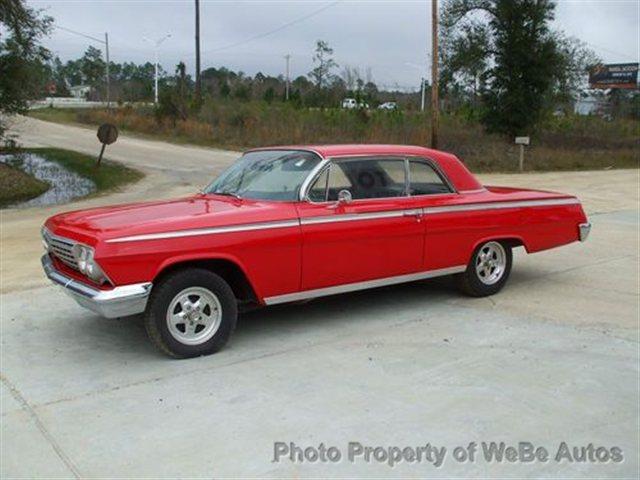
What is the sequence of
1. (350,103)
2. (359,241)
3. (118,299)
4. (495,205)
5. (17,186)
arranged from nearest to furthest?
1. (118,299)
2. (359,241)
3. (495,205)
4. (17,186)
5. (350,103)

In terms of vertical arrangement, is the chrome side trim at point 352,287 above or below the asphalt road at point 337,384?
above

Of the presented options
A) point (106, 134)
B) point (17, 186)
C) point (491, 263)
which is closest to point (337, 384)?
point (491, 263)

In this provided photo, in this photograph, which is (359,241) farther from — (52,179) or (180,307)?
(52,179)

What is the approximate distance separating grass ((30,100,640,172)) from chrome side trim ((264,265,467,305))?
19.6 m

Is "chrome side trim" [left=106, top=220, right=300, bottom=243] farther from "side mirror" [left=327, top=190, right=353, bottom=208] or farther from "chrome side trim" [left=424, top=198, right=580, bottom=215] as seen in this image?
"chrome side trim" [left=424, top=198, right=580, bottom=215]

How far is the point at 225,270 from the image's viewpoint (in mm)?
5367

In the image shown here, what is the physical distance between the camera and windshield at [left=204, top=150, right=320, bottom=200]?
5.73m

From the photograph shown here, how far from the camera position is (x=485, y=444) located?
377 cm

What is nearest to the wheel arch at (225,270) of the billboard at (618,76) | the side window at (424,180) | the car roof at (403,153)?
the car roof at (403,153)

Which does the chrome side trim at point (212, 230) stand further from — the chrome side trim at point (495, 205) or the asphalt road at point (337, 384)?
the chrome side trim at point (495, 205)

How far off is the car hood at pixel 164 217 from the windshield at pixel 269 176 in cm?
16

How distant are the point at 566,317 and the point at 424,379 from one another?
2.15 m

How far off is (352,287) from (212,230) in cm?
140

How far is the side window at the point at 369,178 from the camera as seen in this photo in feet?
19.3
